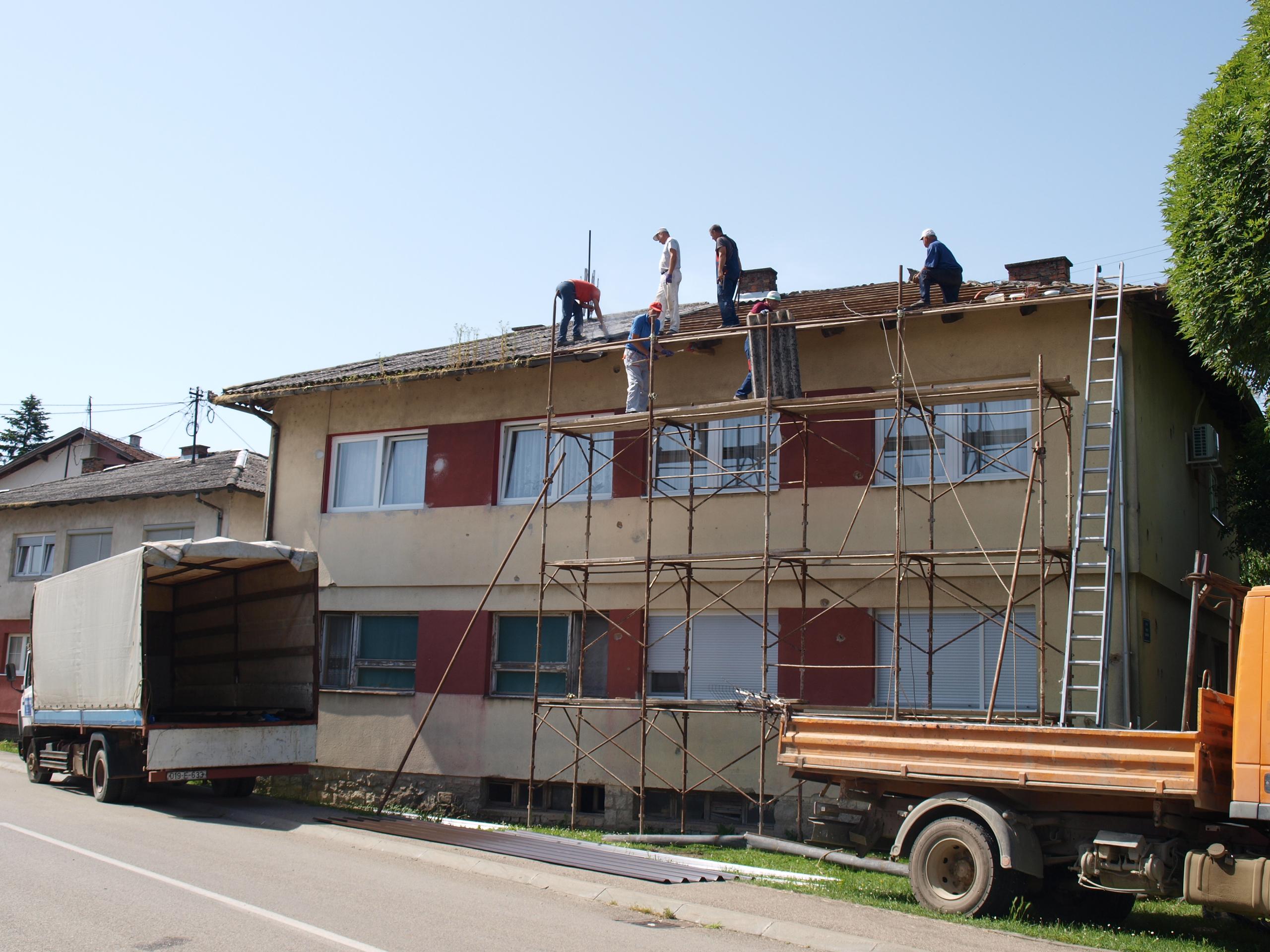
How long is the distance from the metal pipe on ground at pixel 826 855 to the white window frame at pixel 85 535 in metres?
16.7

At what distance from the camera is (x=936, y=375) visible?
13758mm

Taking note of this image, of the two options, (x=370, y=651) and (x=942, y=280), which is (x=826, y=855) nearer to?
(x=942, y=280)

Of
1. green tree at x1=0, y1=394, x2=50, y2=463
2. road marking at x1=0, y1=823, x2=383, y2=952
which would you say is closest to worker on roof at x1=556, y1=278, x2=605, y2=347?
road marking at x1=0, y1=823, x2=383, y2=952

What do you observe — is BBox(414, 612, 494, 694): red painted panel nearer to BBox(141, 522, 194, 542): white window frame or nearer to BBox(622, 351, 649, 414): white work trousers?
BBox(622, 351, 649, 414): white work trousers

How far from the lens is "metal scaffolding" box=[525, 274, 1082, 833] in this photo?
489 inches

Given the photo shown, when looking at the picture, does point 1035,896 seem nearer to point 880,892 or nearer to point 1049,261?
point 880,892

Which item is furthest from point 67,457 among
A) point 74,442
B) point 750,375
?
point 750,375

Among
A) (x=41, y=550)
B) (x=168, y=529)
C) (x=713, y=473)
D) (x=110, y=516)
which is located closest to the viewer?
(x=713, y=473)

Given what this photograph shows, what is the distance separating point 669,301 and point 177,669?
9.62 meters

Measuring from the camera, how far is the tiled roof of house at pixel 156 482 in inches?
864

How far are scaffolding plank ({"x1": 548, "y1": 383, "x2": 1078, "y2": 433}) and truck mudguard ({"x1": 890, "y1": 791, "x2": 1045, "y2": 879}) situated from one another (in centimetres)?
470

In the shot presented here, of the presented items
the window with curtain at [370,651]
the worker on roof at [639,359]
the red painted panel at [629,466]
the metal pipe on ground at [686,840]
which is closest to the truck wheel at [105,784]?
the window with curtain at [370,651]

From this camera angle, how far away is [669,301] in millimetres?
15500

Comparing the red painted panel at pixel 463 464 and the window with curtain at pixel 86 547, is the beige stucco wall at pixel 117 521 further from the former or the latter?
the red painted panel at pixel 463 464
